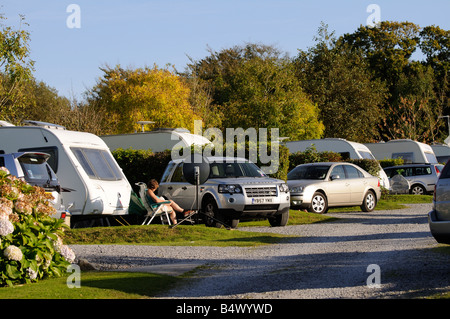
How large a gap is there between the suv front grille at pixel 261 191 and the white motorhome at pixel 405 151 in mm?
20955

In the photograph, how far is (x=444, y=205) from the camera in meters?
10.7

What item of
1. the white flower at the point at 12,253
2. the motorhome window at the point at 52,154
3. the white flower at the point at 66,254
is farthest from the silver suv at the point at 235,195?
the white flower at the point at 12,253

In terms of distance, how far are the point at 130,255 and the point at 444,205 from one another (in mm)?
5359

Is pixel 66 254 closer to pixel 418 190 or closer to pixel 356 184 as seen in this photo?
pixel 356 184

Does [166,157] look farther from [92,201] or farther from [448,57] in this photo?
[448,57]

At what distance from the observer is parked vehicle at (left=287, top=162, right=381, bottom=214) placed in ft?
73.0

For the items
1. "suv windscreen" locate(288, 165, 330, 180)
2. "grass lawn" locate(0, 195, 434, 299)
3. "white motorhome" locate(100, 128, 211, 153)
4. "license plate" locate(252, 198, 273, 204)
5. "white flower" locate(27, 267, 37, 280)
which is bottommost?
"grass lawn" locate(0, 195, 434, 299)

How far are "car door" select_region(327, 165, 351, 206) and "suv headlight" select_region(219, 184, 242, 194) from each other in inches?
238

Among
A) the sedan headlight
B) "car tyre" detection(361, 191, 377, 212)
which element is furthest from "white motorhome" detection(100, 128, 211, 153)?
"car tyre" detection(361, 191, 377, 212)

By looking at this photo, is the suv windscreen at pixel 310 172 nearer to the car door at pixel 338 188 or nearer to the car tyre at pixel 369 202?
the car door at pixel 338 188

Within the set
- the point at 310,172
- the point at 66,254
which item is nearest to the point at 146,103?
the point at 310,172

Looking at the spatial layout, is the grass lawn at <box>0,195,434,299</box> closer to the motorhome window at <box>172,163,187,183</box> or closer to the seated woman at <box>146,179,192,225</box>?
the seated woman at <box>146,179,192,225</box>
